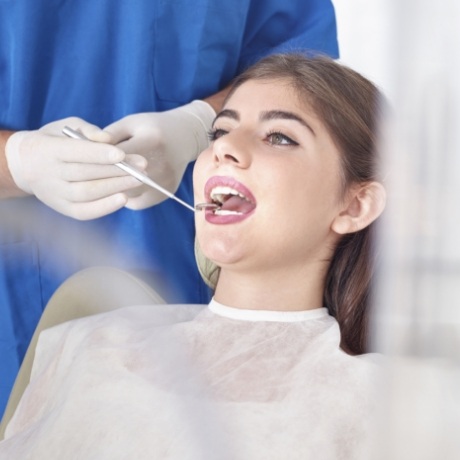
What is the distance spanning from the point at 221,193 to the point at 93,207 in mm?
229

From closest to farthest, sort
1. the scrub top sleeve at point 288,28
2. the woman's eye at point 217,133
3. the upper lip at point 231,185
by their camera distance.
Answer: the upper lip at point 231,185
the woman's eye at point 217,133
the scrub top sleeve at point 288,28

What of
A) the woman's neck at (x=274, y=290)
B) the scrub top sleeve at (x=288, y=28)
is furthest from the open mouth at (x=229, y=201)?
the scrub top sleeve at (x=288, y=28)

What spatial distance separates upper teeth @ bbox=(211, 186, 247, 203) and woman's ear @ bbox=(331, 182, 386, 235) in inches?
5.9

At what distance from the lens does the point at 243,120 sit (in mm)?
1039

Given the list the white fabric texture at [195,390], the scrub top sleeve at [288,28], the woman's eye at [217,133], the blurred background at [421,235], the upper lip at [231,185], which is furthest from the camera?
the scrub top sleeve at [288,28]

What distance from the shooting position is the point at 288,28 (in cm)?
148

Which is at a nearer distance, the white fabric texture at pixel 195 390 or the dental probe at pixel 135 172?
the white fabric texture at pixel 195 390

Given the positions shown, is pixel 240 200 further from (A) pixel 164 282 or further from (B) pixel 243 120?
(A) pixel 164 282

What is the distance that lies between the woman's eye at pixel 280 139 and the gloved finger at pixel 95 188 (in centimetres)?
21

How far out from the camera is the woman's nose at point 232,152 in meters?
0.96

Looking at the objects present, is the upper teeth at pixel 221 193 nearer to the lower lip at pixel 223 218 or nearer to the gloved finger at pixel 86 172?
the lower lip at pixel 223 218

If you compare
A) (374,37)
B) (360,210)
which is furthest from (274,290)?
(374,37)

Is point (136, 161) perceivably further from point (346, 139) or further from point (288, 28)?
point (288, 28)

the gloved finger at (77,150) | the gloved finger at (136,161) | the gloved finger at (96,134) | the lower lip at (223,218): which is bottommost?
the lower lip at (223,218)
